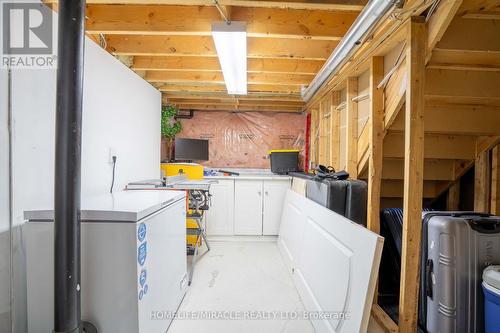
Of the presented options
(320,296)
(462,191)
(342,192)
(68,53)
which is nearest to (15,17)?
(68,53)

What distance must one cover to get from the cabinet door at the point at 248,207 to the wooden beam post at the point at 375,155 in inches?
77.9

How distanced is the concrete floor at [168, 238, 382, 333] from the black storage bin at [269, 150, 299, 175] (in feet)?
4.27

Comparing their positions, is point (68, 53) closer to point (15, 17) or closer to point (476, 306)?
point (15, 17)

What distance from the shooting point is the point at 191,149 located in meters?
4.09

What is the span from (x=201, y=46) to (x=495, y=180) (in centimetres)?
299

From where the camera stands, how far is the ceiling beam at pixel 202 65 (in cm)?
266

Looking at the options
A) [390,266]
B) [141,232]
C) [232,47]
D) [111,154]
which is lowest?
[390,266]

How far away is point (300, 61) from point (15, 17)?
2311 mm

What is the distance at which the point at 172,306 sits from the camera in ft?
6.08

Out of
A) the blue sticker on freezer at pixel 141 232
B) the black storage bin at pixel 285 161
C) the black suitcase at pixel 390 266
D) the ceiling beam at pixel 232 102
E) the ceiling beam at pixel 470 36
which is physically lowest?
the black suitcase at pixel 390 266

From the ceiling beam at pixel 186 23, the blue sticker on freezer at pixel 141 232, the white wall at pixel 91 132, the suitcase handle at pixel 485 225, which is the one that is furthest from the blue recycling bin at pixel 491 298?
the white wall at pixel 91 132

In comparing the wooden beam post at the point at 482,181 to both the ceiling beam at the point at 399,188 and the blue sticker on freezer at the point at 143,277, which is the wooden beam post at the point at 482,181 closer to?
the ceiling beam at the point at 399,188

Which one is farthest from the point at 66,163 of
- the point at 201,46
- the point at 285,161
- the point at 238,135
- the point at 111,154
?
the point at 238,135

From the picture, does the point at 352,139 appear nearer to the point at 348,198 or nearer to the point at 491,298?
the point at 348,198
